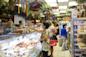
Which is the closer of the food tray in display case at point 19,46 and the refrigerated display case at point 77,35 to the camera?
the food tray in display case at point 19,46

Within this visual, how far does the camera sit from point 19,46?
2.97 meters

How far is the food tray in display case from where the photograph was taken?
2610 mm

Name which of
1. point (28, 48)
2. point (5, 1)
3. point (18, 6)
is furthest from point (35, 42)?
point (5, 1)

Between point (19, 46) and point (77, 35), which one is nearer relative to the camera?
point (19, 46)

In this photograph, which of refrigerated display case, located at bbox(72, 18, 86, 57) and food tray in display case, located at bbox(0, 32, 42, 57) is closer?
food tray in display case, located at bbox(0, 32, 42, 57)

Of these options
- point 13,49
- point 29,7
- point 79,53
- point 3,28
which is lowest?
point 79,53

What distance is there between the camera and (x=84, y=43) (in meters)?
3.38

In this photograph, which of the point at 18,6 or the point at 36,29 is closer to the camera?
the point at 18,6

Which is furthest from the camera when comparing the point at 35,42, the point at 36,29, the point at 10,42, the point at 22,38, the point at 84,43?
the point at 36,29

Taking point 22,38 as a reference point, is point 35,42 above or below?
below

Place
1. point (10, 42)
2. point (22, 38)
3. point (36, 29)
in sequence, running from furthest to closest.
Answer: point (36, 29)
point (22, 38)
point (10, 42)

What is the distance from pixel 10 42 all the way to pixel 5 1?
81 cm

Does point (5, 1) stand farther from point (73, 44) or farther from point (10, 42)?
point (73, 44)

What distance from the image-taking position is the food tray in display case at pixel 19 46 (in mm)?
2610
